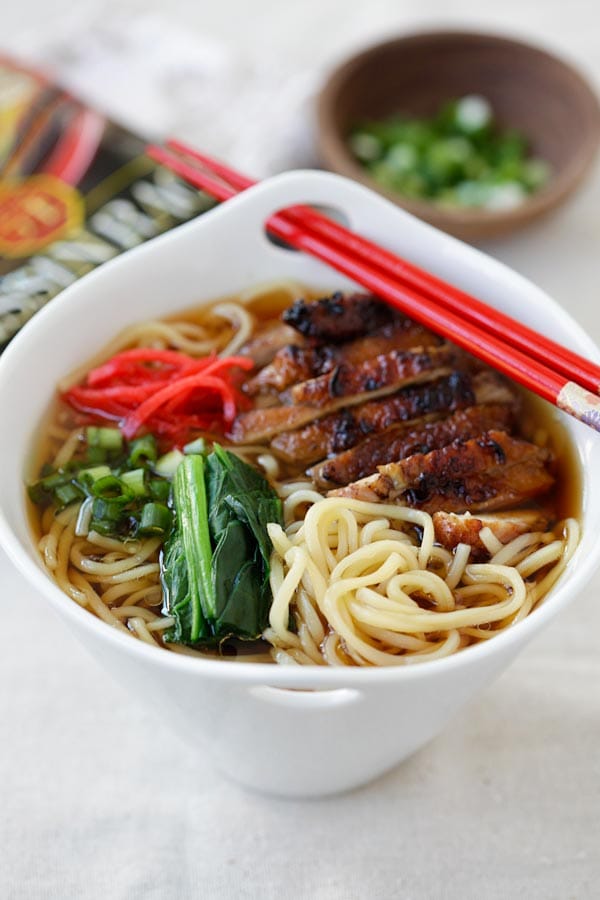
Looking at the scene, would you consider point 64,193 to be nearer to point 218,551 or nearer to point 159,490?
point 159,490

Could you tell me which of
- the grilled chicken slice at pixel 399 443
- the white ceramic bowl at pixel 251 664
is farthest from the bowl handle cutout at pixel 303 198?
the grilled chicken slice at pixel 399 443

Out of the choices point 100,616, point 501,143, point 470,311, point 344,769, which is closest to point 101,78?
point 501,143

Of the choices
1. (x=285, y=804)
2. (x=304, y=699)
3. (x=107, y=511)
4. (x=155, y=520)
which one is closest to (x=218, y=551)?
(x=155, y=520)

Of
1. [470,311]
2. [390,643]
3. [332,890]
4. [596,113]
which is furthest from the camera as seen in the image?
[596,113]

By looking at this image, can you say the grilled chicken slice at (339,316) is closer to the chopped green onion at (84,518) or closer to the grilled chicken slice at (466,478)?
the grilled chicken slice at (466,478)

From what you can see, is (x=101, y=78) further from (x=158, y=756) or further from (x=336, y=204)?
(x=158, y=756)

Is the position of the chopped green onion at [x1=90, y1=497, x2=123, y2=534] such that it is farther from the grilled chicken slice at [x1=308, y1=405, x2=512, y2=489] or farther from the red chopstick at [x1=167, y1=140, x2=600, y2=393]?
the red chopstick at [x1=167, y1=140, x2=600, y2=393]

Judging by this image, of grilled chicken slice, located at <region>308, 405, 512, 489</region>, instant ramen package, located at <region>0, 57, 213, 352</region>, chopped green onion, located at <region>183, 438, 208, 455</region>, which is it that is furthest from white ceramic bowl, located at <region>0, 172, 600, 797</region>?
instant ramen package, located at <region>0, 57, 213, 352</region>
